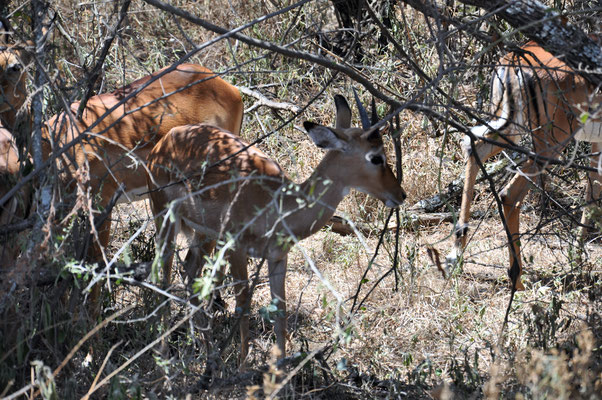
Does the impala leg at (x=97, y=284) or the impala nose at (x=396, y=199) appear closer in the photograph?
the impala leg at (x=97, y=284)

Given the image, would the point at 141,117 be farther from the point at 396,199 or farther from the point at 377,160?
the point at 396,199

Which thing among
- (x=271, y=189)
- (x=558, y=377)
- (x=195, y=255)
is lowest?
(x=558, y=377)

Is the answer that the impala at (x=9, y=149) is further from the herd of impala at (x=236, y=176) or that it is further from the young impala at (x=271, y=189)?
the young impala at (x=271, y=189)

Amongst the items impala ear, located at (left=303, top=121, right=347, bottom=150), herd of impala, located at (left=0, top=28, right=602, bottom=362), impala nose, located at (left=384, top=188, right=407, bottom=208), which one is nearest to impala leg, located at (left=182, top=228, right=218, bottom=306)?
herd of impala, located at (left=0, top=28, right=602, bottom=362)

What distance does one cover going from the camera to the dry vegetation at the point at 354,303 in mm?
3070

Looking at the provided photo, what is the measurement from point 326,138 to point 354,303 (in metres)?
0.90

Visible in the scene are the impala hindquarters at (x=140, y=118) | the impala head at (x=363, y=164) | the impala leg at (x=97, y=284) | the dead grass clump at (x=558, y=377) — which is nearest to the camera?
the dead grass clump at (x=558, y=377)

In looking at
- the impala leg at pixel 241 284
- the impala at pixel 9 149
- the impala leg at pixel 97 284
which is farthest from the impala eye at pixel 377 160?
the impala at pixel 9 149

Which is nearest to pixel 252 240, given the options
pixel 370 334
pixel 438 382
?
pixel 370 334

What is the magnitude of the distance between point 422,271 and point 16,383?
2526mm

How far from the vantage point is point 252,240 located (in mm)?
4059

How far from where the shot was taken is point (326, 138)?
3986 millimetres

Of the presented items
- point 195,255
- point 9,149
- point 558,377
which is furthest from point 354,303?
point 9,149

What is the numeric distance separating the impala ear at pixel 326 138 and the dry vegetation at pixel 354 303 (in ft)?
0.60
